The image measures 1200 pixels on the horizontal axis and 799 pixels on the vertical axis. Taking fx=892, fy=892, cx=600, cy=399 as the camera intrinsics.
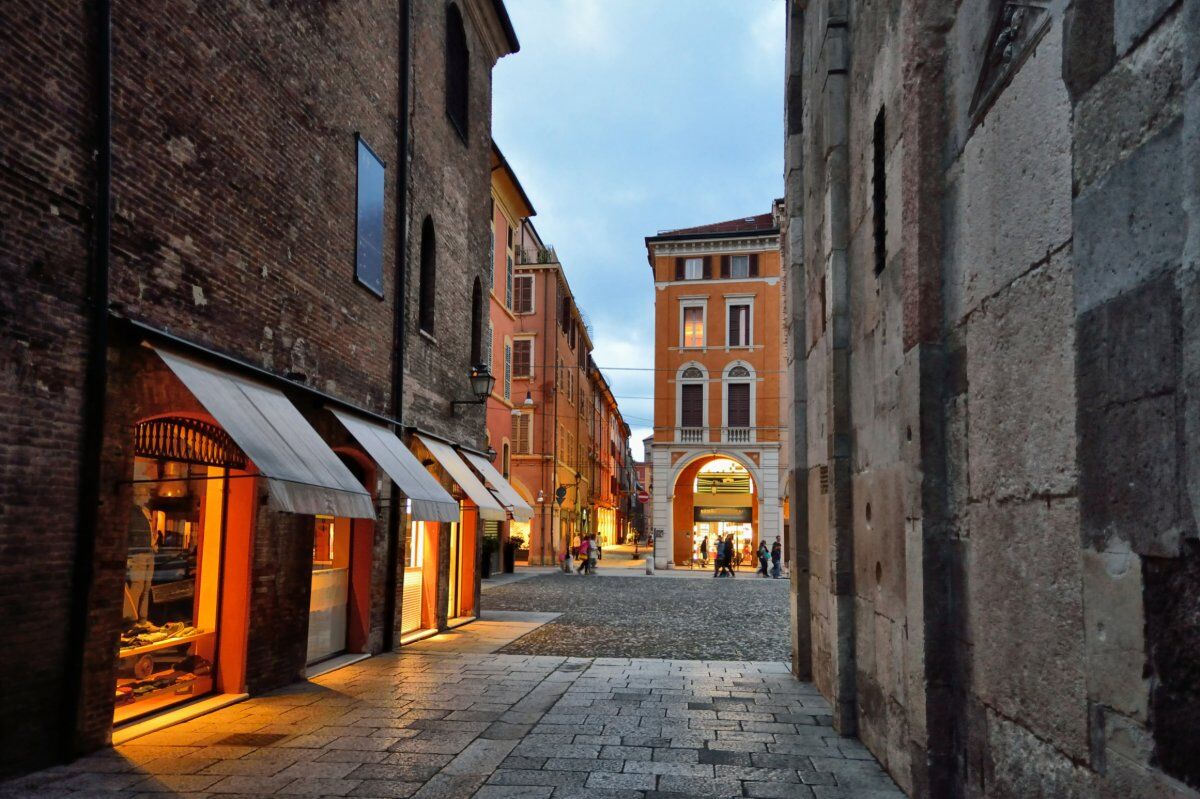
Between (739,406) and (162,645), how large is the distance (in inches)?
1292

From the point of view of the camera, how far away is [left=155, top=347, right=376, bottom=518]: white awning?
6672 mm

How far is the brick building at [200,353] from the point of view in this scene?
18.9 ft

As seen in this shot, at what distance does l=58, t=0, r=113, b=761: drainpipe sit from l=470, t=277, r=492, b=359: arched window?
33.6 feet

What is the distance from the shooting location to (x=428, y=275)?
1398 centimetres

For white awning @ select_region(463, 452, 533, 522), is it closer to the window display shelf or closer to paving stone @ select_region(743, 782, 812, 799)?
the window display shelf

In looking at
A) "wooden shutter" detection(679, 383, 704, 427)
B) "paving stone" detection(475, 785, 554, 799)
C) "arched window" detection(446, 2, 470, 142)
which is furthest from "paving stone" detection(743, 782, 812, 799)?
"wooden shutter" detection(679, 383, 704, 427)

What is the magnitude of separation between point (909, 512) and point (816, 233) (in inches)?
196

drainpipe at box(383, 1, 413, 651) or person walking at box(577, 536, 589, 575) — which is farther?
person walking at box(577, 536, 589, 575)

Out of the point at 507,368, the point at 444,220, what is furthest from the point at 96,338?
the point at 507,368

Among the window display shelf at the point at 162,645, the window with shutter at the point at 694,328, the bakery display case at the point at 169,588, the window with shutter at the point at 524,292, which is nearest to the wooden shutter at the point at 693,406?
the window with shutter at the point at 694,328

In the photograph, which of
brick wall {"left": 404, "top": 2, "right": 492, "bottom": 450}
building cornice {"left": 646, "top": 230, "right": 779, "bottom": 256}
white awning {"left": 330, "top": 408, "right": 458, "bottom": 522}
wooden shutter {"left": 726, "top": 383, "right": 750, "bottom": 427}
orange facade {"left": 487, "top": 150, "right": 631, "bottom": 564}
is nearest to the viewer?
white awning {"left": 330, "top": 408, "right": 458, "bottom": 522}

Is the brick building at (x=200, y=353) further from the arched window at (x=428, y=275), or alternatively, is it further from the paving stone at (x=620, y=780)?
the paving stone at (x=620, y=780)

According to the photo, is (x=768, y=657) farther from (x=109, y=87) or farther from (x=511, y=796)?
(x=109, y=87)

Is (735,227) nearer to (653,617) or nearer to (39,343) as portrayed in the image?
(653,617)
